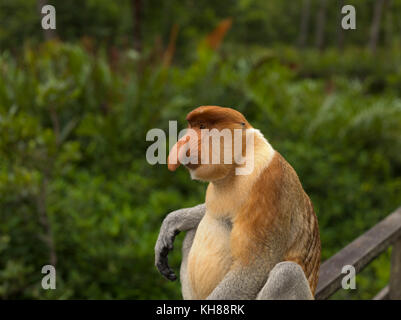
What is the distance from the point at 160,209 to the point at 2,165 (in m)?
1.05

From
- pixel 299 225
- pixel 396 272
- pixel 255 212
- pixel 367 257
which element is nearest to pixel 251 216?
pixel 255 212

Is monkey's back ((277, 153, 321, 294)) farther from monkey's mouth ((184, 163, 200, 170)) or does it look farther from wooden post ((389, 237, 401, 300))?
wooden post ((389, 237, 401, 300))

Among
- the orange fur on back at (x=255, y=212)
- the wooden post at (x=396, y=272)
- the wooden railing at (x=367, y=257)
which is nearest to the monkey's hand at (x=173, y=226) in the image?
the orange fur on back at (x=255, y=212)

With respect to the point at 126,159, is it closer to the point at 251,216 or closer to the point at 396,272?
the point at 396,272

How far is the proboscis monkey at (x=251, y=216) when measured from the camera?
0.78 meters

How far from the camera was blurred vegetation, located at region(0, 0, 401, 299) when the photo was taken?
226 centimetres

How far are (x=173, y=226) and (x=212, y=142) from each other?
1.22 feet

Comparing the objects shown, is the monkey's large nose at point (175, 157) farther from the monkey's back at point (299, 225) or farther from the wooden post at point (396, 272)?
the wooden post at point (396, 272)

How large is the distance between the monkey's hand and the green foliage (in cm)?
126

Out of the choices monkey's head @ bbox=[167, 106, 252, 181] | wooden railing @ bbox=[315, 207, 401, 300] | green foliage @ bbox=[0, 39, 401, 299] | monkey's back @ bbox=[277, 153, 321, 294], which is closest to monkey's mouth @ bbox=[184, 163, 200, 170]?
monkey's head @ bbox=[167, 106, 252, 181]

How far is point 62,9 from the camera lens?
945cm

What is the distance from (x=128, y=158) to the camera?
11.0 feet
